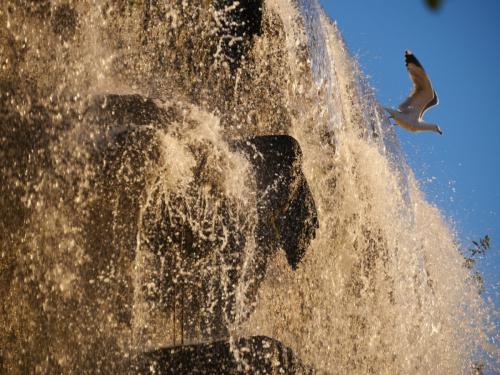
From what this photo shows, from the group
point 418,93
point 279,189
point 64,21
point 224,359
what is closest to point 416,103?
point 418,93

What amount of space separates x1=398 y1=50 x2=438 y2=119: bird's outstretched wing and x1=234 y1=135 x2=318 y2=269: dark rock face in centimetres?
384

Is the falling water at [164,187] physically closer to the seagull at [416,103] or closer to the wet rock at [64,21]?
the wet rock at [64,21]

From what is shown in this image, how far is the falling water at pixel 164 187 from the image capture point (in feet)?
17.8

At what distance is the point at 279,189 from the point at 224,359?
6.91 ft

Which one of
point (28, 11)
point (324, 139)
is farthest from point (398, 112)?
point (28, 11)

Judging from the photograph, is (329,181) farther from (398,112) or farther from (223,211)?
(398,112)

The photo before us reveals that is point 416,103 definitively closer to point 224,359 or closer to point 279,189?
point 279,189

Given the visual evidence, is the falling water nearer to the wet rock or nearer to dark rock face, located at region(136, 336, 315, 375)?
the wet rock

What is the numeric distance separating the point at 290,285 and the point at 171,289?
5.82 ft

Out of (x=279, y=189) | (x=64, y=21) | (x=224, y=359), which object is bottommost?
(x=224, y=359)

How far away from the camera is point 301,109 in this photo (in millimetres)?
7926

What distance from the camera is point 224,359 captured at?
5184 mm

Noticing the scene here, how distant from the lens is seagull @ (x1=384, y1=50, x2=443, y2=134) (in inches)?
404

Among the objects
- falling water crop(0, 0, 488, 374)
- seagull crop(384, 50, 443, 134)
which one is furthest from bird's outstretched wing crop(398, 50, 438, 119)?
falling water crop(0, 0, 488, 374)
